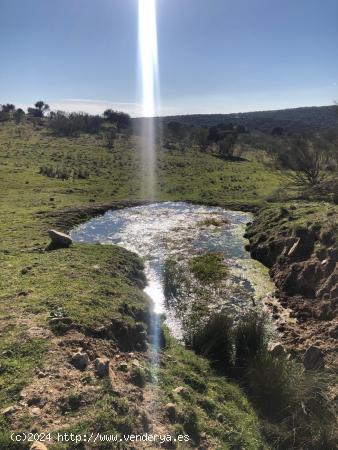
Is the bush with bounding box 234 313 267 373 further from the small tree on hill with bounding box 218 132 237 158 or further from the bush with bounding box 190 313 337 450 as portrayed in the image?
the small tree on hill with bounding box 218 132 237 158

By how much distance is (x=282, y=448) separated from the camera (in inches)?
331

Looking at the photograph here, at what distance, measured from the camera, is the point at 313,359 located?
35.7ft

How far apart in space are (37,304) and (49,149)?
60.5 m

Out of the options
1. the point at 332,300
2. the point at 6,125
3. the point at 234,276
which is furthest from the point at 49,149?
the point at 332,300

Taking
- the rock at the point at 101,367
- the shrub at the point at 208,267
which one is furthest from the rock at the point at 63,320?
the shrub at the point at 208,267

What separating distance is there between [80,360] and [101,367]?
586mm

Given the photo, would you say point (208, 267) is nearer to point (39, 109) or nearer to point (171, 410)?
point (171, 410)

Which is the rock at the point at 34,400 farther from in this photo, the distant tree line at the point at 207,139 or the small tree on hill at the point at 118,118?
the small tree on hill at the point at 118,118

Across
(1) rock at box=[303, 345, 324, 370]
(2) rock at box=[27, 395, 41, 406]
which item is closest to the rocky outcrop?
(1) rock at box=[303, 345, 324, 370]

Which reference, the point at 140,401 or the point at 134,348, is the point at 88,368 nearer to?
the point at 140,401

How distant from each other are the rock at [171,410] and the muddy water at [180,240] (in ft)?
15.7

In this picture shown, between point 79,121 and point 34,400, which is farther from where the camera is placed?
point 79,121

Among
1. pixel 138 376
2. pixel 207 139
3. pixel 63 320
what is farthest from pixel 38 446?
pixel 207 139

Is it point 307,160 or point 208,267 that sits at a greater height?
point 307,160
